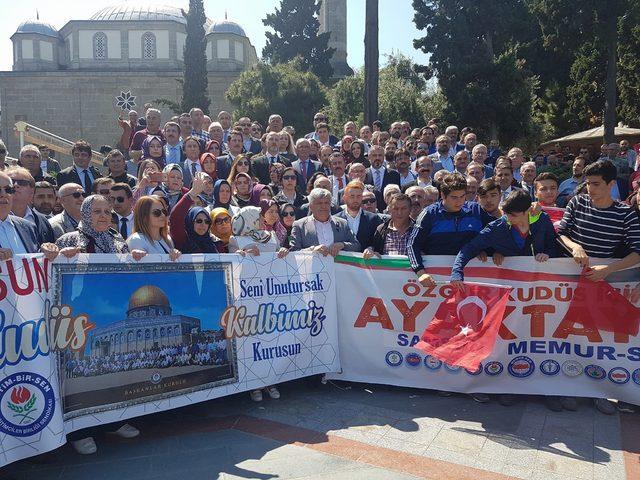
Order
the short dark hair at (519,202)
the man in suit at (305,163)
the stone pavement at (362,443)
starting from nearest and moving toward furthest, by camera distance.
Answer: the stone pavement at (362,443) → the short dark hair at (519,202) → the man in suit at (305,163)

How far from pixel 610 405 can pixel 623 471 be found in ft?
3.71

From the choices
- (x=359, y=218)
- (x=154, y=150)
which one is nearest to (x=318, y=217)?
(x=359, y=218)

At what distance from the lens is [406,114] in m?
27.2

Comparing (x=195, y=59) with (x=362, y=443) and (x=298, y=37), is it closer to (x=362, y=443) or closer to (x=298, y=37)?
(x=298, y=37)

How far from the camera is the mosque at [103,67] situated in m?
53.7

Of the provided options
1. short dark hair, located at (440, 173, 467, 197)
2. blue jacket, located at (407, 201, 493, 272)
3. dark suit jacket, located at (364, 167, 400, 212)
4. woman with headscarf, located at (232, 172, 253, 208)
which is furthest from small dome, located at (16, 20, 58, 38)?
short dark hair, located at (440, 173, 467, 197)

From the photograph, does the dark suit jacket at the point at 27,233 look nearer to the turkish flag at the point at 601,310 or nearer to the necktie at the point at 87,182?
the necktie at the point at 87,182

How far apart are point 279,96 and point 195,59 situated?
9.63 metres

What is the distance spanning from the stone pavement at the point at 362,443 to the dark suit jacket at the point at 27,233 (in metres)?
1.52

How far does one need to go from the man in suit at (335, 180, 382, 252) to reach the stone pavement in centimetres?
164

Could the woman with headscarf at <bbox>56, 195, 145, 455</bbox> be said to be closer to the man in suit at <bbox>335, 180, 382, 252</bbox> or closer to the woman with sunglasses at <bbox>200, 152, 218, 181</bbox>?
the man in suit at <bbox>335, 180, 382, 252</bbox>

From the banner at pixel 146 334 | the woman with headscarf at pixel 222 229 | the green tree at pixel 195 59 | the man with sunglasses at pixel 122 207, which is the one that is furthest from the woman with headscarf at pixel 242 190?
the green tree at pixel 195 59

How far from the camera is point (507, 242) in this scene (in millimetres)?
5203

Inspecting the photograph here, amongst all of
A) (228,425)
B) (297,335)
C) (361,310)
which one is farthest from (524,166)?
→ (228,425)
